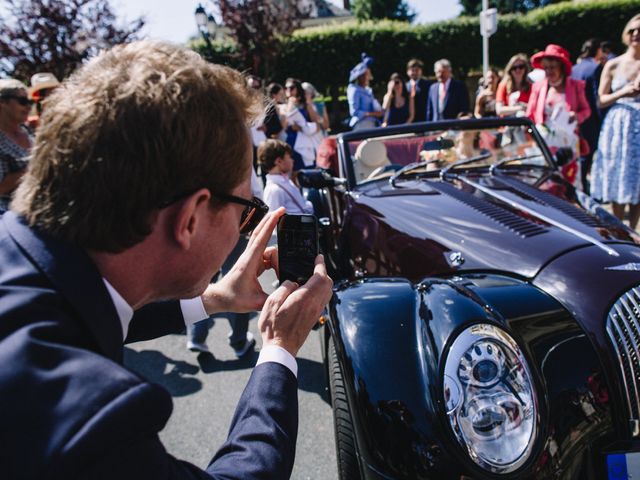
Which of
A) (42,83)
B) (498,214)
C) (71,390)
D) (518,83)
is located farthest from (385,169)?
(518,83)

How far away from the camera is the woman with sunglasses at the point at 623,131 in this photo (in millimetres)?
4285

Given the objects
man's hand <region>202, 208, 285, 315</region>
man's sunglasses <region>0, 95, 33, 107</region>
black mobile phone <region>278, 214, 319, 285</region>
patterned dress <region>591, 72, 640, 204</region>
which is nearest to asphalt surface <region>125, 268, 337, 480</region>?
man's hand <region>202, 208, 285, 315</region>

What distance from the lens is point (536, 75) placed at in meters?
6.74

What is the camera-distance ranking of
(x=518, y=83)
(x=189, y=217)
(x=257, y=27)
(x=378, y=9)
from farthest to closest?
(x=378, y=9) → (x=257, y=27) → (x=518, y=83) → (x=189, y=217)

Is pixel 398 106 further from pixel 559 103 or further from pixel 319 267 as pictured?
pixel 319 267

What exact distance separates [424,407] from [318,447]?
1.11 m

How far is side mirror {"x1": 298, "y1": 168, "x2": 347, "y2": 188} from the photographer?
3318 millimetres

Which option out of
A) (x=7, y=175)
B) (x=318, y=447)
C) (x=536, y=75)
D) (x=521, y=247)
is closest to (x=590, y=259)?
(x=521, y=247)

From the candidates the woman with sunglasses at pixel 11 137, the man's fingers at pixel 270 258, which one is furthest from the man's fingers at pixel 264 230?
the woman with sunglasses at pixel 11 137

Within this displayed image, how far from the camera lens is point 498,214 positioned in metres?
2.48

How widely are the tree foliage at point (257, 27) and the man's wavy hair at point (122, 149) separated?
18565 mm

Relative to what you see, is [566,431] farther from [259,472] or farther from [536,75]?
[536,75]

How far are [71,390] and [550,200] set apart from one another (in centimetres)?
263

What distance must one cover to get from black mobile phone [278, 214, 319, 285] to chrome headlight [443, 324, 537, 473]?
1.81 ft
